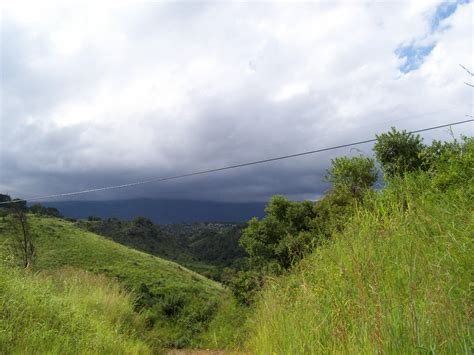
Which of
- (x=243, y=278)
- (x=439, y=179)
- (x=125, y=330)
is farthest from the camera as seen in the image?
(x=243, y=278)

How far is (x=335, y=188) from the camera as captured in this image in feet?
53.5

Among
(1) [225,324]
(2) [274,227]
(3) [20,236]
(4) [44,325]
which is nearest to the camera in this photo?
(4) [44,325]

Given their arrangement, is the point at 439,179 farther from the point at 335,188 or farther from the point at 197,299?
the point at 197,299

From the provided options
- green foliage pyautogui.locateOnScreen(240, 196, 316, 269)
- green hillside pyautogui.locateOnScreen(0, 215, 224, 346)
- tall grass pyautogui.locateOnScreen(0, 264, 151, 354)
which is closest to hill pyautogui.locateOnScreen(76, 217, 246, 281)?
green hillside pyautogui.locateOnScreen(0, 215, 224, 346)

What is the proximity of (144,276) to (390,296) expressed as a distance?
28.4 meters

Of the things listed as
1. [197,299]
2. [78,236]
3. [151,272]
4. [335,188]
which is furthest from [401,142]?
[78,236]

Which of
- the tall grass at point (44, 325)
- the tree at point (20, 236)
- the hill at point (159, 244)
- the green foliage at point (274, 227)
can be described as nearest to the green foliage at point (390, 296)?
the tall grass at point (44, 325)

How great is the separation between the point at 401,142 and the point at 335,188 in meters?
3.25

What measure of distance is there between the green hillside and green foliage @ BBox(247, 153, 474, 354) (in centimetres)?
904

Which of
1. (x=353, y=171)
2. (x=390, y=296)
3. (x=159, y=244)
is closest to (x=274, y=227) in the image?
(x=353, y=171)

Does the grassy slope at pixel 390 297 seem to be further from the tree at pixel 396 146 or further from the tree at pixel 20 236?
the tree at pixel 20 236

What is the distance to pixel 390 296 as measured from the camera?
3.20 metres

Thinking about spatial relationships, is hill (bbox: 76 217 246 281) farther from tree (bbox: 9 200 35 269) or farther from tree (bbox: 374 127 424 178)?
tree (bbox: 374 127 424 178)

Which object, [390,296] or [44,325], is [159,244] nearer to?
[44,325]
